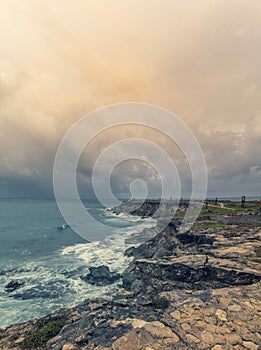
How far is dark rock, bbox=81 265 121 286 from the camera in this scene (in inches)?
1299

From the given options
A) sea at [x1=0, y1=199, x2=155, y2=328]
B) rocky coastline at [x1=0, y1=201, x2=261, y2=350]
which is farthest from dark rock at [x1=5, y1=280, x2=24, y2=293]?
rocky coastline at [x1=0, y1=201, x2=261, y2=350]

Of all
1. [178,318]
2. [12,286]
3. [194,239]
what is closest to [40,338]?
[178,318]

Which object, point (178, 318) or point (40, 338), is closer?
point (178, 318)

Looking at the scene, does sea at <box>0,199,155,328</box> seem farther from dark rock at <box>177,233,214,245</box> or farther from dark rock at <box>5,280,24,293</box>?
dark rock at <box>177,233,214,245</box>

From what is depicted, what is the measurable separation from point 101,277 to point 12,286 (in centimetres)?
1496

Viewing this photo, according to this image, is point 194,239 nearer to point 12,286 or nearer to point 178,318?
point 178,318

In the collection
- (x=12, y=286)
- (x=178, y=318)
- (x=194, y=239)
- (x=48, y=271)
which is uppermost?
(x=194, y=239)

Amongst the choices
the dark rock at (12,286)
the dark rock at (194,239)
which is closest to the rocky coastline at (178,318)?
the dark rock at (194,239)

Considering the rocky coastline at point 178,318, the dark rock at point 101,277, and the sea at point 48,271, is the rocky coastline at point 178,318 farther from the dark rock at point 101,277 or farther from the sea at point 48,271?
the dark rock at point 101,277

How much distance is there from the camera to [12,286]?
106ft

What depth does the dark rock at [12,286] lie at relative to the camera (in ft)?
102

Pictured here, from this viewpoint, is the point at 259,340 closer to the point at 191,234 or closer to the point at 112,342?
the point at 112,342

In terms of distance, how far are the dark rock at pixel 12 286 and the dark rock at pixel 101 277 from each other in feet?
34.8

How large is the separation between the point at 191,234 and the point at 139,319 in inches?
1166
